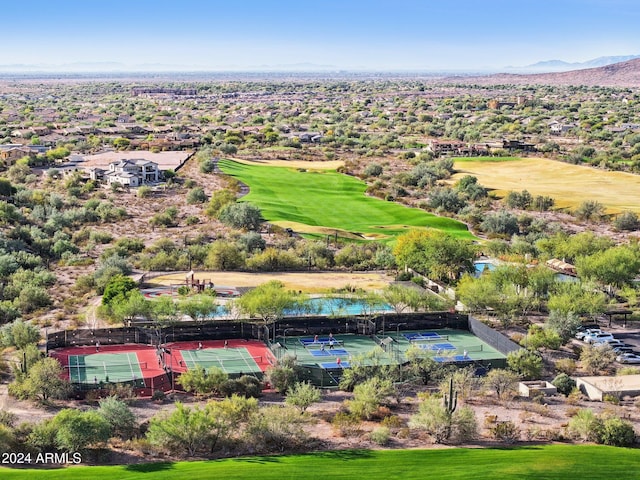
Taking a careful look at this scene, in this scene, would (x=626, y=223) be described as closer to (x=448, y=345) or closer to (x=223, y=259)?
(x=448, y=345)

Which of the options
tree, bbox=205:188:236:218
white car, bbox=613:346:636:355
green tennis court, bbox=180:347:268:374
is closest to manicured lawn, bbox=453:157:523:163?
tree, bbox=205:188:236:218

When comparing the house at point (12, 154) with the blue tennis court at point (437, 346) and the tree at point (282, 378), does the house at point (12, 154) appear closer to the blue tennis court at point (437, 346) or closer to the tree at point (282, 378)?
the blue tennis court at point (437, 346)

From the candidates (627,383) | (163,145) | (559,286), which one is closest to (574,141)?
(163,145)

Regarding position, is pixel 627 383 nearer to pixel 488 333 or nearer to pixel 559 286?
pixel 488 333

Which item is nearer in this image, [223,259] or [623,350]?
[623,350]

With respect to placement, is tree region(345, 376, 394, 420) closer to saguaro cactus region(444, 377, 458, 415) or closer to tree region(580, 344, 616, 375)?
saguaro cactus region(444, 377, 458, 415)

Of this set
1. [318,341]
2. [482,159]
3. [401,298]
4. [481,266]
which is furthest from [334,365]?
[482,159]
